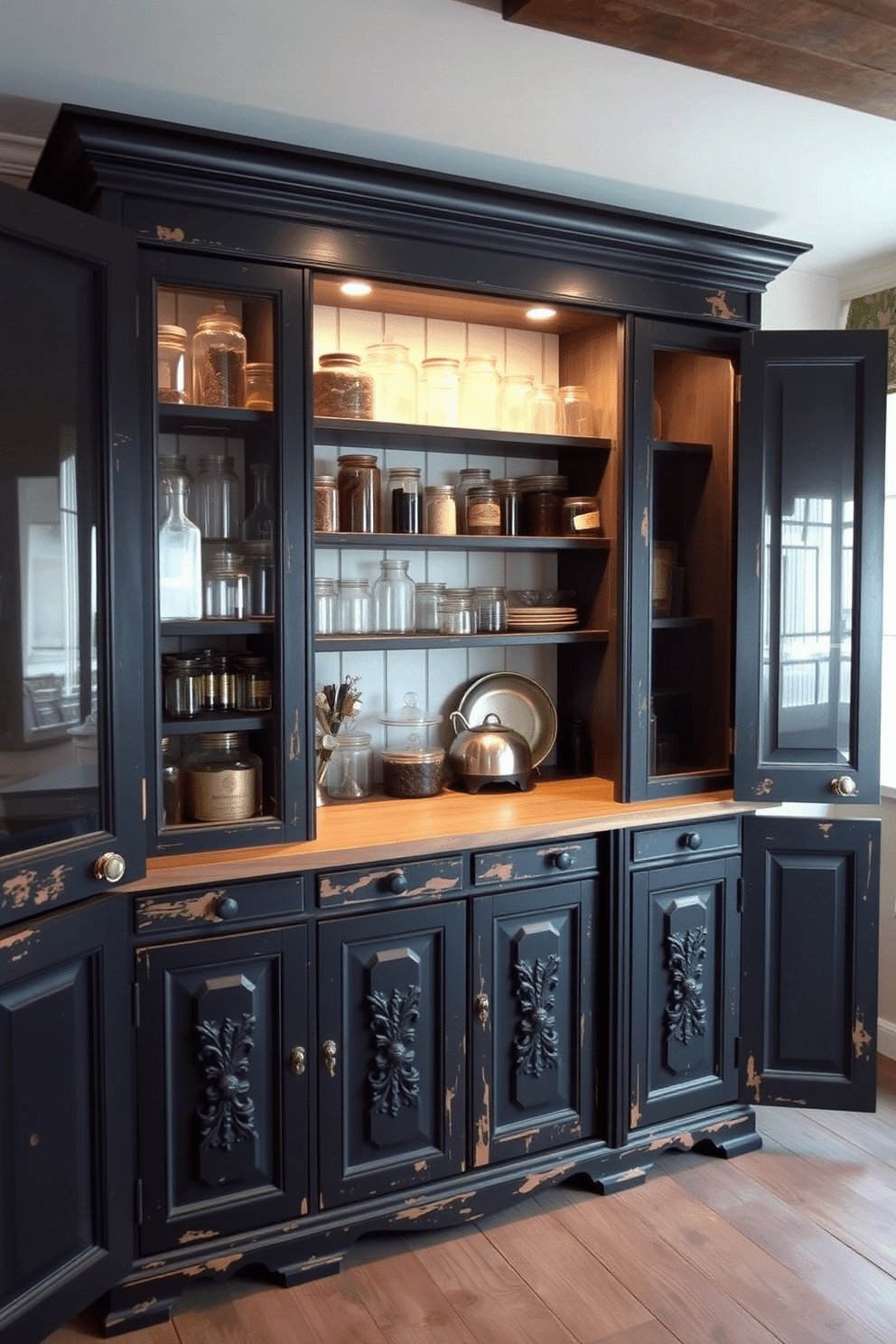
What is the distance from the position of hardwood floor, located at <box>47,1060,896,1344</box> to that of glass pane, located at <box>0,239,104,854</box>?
119 cm

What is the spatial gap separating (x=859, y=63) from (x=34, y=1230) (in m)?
2.62

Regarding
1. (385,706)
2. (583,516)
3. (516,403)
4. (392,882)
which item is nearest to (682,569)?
(583,516)

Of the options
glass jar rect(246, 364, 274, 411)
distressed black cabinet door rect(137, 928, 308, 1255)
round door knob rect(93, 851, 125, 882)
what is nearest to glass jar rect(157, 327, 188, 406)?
glass jar rect(246, 364, 274, 411)

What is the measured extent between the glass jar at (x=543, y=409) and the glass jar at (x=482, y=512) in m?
0.22

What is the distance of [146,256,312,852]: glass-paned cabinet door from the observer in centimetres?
235

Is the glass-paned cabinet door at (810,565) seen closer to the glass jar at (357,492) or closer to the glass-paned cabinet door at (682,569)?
the glass-paned cabinet door at (682,569)

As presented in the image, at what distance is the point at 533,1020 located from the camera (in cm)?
270

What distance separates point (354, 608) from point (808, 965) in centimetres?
159

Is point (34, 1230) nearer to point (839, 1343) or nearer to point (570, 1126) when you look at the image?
point (570, 1126)

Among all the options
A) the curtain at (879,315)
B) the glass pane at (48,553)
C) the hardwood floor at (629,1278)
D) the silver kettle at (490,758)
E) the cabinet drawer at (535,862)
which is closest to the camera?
the glass pane at (48,553)

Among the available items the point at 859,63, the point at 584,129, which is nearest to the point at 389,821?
the point at 584,129

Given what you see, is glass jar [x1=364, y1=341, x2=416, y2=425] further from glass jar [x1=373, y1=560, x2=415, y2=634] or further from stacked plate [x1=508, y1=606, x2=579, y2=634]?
stacked plate [x1=508, y1=606, x2=579, y2=634]

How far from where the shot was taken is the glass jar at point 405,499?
2.80 m

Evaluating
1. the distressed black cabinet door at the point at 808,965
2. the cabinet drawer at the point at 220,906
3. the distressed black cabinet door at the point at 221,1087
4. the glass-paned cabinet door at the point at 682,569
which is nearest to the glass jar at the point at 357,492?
the glass-paned cabinet door at the point at 682,569
